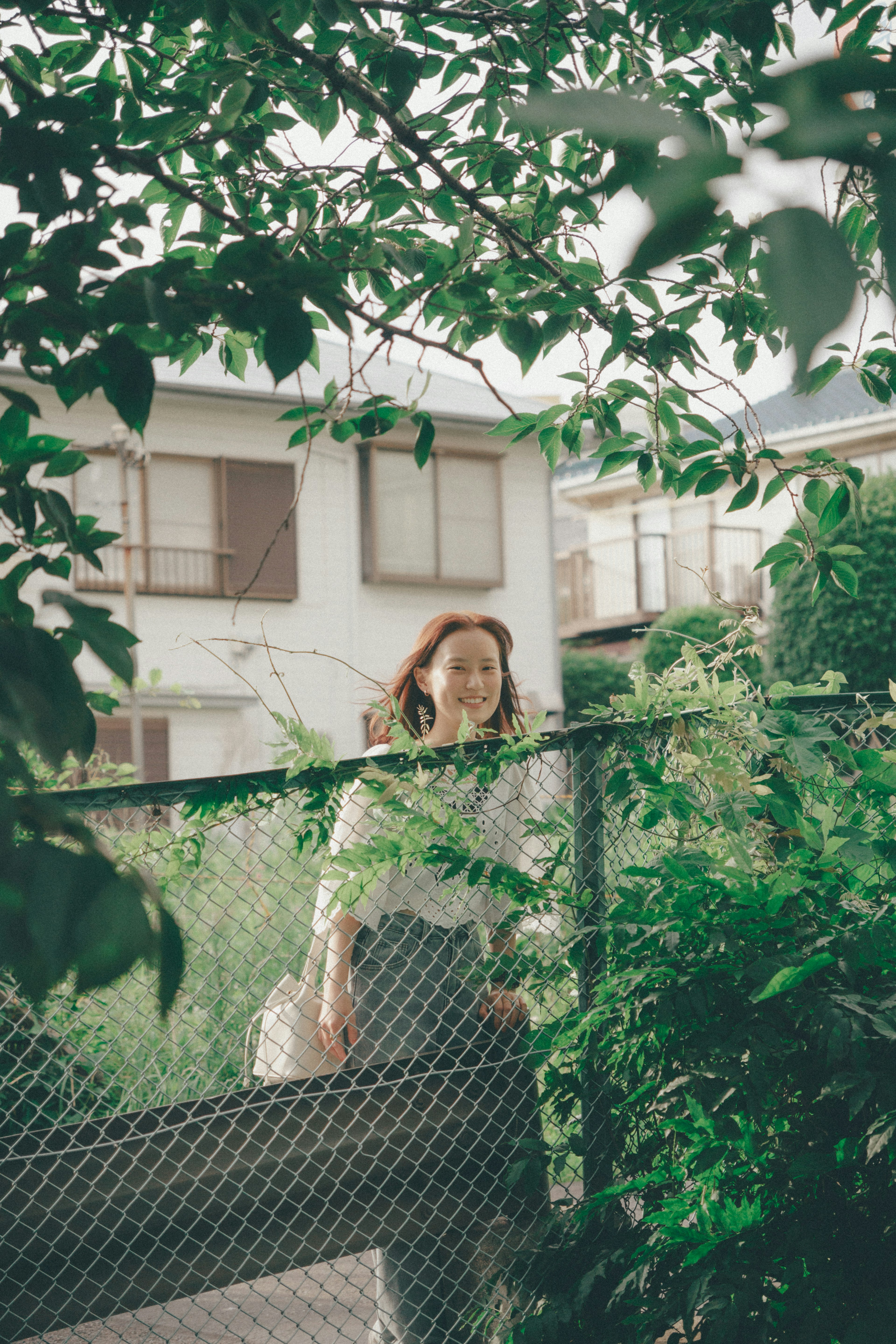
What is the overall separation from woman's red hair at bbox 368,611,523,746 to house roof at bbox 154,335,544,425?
927cm

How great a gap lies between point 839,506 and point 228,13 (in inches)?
49.4

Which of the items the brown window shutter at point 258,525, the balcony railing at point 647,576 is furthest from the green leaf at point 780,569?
the balcony railing at point 647,576

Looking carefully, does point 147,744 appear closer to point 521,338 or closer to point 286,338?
point 521,338

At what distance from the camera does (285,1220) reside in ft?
6.78

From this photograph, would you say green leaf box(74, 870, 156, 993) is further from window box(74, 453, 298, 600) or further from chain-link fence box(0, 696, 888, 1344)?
window box(74, 453, 298, 600)

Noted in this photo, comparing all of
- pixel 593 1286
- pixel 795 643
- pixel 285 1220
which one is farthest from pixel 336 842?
pixel 795 643

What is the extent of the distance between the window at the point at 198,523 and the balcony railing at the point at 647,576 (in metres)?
6.92

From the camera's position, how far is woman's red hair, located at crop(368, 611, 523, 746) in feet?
8.45

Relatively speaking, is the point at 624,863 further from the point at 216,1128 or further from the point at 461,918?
the point at 216,1128

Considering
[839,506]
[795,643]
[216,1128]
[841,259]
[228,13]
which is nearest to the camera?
[841,259]

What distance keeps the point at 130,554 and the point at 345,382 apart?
3.47 metres

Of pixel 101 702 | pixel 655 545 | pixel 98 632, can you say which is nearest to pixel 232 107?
pixel 101 702

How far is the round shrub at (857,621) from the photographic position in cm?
1134

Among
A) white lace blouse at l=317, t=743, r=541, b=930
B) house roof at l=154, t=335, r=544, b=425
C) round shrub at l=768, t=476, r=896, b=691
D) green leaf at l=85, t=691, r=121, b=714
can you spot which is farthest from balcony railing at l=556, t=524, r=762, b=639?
green leaf at l=85, t=691, r=121, b=714
